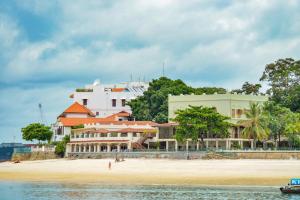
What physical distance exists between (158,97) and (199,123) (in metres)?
27.9

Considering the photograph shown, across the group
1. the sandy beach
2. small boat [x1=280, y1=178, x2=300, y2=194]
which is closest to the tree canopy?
the sandy beach

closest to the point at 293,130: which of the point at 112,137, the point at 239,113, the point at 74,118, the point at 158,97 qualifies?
the point at 239,113

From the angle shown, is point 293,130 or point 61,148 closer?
point 293,130

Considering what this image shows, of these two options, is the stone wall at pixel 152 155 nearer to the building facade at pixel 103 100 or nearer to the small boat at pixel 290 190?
the small boat at pixel 290 190

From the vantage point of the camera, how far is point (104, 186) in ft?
224

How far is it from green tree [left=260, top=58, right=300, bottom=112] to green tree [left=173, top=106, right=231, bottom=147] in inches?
795

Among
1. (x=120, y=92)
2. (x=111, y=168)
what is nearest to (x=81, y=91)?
(x=120, y=92)

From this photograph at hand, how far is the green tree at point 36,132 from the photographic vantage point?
11744cm

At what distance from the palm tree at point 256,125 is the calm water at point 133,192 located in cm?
3192

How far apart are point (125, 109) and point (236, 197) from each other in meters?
86.1

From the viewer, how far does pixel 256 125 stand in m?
96.2

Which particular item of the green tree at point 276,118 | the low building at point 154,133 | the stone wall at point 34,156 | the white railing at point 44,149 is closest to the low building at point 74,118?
the white railing at point 44,149

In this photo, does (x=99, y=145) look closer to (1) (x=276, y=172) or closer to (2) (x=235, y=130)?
(2) (x=235, y=130)

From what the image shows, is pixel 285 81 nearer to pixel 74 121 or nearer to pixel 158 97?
pixel 158 97
